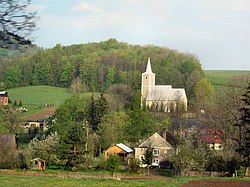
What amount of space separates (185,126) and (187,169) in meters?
33.3

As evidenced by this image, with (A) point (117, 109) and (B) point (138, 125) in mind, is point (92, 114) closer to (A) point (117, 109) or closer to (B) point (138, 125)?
(B) point (138, 125)

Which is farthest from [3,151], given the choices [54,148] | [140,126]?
[140,126]

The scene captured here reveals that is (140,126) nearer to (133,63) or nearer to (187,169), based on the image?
(187,169)

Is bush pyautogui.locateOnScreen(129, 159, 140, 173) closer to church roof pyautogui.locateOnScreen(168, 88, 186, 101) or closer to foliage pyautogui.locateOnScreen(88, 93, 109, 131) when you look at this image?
foliage pyautogui.locateOnScreen(88, 93, 109, 131)

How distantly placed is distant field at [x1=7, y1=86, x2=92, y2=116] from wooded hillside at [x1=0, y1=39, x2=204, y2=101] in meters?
3.40

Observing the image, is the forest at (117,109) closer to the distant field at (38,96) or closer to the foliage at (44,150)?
the foliage at (44,150)

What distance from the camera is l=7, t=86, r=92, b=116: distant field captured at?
9917 centimetres

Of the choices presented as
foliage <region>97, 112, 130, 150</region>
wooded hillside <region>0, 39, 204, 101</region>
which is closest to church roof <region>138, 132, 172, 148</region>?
foliage <region>97, 112, 130, 150</region>

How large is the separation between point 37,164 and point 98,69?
231 ft

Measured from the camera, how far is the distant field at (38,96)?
99.2 metres

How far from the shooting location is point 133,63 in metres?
125

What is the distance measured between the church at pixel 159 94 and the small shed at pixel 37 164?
163 ft

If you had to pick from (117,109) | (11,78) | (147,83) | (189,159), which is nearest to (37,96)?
(11,78)

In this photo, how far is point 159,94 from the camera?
10531 centimetres
